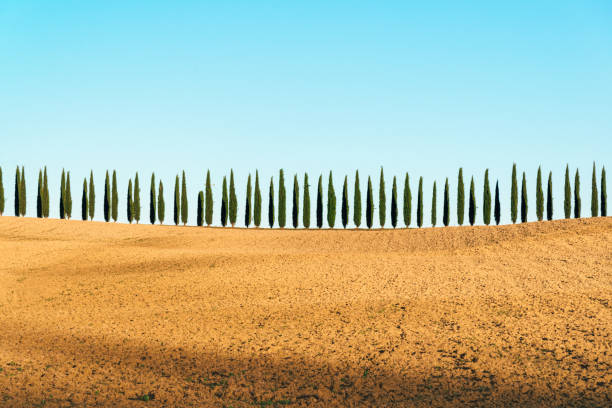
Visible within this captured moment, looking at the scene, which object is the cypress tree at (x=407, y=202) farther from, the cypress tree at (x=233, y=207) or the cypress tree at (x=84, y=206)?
the cypress tree at (x=84, y=206)

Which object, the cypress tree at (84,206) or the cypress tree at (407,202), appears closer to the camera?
the cypress tree at (407,202)

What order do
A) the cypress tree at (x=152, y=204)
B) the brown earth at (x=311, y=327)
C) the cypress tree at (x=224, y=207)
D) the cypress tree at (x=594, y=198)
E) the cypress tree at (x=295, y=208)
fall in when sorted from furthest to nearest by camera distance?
1. the cypress tree at (x=152, y=204)
2. the cypress tree at (x=224, y=207)
3. the cypress tree at (x=295, y=208)
4. the cypress tree at (x=594, y=198)
5. the brown earth at (x=311, y=327)

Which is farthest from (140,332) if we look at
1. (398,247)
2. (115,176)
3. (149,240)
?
(115,176)

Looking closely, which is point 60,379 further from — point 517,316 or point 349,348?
point 517,316

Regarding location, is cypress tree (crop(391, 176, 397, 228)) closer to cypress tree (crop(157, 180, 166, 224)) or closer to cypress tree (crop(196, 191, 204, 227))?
cypress tree (crop(196, 191, 204, 227))

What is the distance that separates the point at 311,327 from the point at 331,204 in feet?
120

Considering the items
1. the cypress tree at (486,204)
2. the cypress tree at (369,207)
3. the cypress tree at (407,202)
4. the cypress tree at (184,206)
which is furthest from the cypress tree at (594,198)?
the cypress tree at (184,206)

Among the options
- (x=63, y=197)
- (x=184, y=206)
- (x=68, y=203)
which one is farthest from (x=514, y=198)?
(x=63, y=197)

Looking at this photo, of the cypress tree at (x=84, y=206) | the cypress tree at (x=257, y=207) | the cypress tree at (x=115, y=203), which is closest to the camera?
the cypress tree at (x=257, y=207)

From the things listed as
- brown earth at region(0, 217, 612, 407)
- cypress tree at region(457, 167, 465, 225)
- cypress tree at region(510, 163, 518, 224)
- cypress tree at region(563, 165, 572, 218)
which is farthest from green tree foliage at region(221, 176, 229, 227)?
cypress tree at region(563, 165, 572, 218)

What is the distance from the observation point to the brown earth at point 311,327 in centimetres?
1145

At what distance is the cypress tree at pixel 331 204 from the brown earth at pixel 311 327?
23.6 meters

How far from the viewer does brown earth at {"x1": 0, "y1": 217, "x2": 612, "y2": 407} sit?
11.4m

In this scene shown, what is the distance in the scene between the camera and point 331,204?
51.7m
